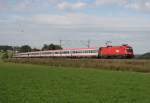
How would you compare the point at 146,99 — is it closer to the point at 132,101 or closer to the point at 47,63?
the point at 132,101

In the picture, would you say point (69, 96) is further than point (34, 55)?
No

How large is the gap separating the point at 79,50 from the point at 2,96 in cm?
7726

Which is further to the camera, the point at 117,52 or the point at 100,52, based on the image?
the point at 100,52

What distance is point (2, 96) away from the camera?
18266 millimetres

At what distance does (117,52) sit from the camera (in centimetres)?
8356

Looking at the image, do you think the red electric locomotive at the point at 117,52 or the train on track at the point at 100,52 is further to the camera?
the train on track at the point at 100,52

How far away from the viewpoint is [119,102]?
1673 cm

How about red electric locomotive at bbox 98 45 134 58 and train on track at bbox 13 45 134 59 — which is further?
train on track at bbox 13 45 134 59

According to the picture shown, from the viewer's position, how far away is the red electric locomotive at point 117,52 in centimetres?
8219

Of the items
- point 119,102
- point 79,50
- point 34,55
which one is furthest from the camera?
point 34,55

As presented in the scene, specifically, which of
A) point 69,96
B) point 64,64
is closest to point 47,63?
point 64,64

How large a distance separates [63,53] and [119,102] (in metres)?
86.0

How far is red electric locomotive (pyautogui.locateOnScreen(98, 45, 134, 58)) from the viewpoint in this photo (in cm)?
8219

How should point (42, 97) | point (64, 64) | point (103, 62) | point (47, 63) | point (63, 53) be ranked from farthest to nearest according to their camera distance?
point (63, 53)
point (47, 63)
point (64, 64)
point (103, 62)
point (42, 97)
